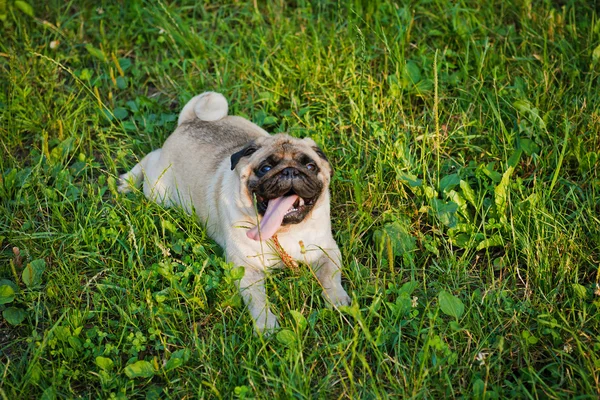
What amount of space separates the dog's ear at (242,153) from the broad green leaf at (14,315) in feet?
5.27

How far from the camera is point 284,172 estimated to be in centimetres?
408

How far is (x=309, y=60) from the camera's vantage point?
570 cm

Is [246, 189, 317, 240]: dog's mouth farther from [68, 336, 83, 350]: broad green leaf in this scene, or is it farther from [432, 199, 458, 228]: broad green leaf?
[68, 336, 83, 350]: broad green leaf

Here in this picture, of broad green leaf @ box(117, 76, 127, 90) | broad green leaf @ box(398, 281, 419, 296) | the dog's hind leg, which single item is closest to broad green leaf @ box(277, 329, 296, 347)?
broad green leaf @ box(398, 281, 419, 296)

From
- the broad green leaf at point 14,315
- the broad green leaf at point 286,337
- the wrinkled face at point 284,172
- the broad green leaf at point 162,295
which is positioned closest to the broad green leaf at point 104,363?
the broad green leaf at point 162,295

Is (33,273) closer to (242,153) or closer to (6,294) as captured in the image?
(6,294)

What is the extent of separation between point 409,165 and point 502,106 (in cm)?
113

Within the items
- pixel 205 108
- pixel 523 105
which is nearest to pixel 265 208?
pixel 205 108

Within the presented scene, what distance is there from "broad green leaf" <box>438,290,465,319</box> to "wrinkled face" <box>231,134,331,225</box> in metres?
1.02

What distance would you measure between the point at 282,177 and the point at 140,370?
141cm

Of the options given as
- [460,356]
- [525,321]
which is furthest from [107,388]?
[525,321]

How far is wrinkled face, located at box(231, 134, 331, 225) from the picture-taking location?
4.09 m

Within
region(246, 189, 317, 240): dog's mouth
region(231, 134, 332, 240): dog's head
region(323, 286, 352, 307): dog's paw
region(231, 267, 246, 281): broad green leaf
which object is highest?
region(231, 134, 332, 240): dog's head

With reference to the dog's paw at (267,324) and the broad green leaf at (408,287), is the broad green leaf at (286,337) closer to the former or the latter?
the dog's paw at (267,324)
